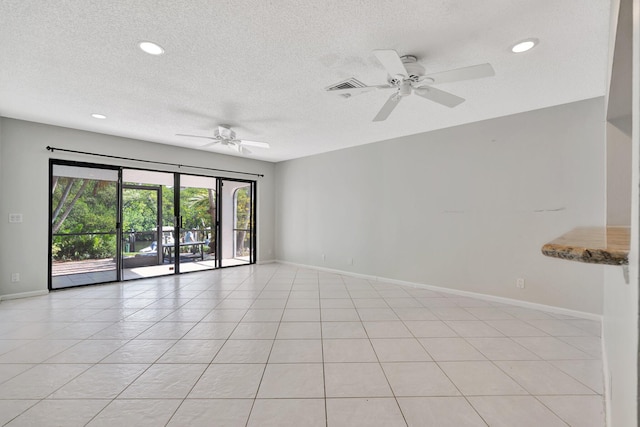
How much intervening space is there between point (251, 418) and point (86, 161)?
5093mm

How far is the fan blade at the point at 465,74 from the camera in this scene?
2.01 metres

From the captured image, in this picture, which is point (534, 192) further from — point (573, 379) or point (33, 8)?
point (33, 8)

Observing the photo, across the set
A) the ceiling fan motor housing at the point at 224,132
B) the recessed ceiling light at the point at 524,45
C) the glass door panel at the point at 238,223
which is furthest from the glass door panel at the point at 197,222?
the recessed ceiling light at the point at 524,45

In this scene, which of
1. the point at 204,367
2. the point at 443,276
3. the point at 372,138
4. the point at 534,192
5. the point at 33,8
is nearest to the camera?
the point at 33,8

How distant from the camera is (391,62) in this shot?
2.06 metres

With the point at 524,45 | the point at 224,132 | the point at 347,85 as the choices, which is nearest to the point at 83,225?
the point at 224,132

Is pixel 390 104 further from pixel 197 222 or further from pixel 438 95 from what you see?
pixel 197 222

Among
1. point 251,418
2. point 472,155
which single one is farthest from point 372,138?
point 251,418

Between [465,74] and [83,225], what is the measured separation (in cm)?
597

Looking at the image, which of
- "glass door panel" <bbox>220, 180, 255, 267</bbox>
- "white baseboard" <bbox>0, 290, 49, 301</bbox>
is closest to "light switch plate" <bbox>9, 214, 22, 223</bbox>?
"white baseboard" <bbox>0, 290, 49, 301</bbox>

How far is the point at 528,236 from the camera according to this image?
3.64 meters

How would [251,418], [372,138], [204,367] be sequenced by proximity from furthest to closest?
[372,138]
[204,367]
[251,418]

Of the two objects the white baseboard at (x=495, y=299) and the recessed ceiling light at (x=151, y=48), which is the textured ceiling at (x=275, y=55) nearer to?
the recessed ceiling light at (x=151, y=48)

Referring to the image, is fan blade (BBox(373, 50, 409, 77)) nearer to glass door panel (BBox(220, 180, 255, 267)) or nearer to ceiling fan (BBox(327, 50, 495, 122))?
ceiling fan (BBox(327, 50, 495, 122))
